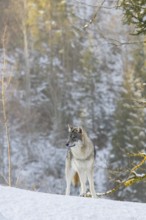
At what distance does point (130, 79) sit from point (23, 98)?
9.70m

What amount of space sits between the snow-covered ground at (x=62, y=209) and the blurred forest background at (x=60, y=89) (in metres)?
26.8

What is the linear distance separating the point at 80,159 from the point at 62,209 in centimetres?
476

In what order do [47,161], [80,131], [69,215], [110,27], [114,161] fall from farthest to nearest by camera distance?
[110,27]
[47,161]
[114,161]
[80,131]
[69,215]

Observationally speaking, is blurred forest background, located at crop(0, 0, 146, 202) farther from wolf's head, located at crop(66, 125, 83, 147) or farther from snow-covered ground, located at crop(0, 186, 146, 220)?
snow-covered ground, located at crop(0, 186, 146, 220)

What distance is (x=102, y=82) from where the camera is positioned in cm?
4441

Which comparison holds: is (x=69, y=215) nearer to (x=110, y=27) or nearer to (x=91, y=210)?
(x=91, y=210)

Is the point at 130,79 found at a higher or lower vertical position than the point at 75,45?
lower

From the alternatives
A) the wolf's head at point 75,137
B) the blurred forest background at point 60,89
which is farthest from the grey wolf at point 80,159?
the blurred forest background at point 60,89

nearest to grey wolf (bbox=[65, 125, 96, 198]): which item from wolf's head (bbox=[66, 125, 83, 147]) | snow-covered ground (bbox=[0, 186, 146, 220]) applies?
wolf's head (bbox=[66, 125, 83, 147])

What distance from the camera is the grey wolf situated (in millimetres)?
9000

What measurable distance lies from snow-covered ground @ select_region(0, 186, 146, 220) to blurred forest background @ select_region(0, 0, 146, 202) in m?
26.8

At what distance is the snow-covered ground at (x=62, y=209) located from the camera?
4.16 m

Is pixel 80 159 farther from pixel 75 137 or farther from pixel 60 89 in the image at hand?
pixel 60 89

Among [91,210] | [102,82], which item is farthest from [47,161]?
[91,210]
